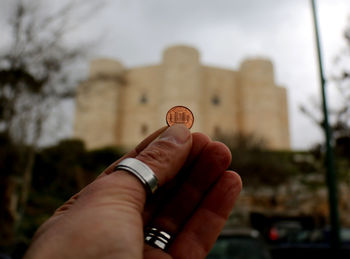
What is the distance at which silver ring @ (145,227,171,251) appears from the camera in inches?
54.0

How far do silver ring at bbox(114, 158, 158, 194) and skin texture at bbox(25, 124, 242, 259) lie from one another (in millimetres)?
19

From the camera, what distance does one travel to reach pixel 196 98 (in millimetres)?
32844

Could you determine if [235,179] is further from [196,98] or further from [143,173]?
[196,98]

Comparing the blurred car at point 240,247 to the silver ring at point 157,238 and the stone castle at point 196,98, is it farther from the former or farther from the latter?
the stone castle at point 196,98

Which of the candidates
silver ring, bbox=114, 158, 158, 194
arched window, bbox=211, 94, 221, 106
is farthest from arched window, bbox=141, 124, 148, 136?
silver ring, bbox=114, 158, 158, 194

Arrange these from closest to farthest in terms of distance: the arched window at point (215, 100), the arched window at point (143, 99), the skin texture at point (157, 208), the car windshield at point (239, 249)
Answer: the skin texture at point (157, 208)
the car windshield at point (239, 249)
the arched window at point (215, 100)
the arched window at point (143, 99)

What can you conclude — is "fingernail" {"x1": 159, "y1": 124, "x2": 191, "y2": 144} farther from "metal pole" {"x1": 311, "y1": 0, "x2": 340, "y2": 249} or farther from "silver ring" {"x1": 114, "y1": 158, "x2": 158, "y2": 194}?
"metal pole" {"x1": 311, "y1": 0, "x2": 340, "y2": 249}

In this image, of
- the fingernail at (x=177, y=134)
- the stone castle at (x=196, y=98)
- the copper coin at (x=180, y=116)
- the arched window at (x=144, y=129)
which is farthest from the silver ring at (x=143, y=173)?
the arched window at (x=144, y=129)

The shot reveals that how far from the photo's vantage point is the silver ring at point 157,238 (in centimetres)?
137

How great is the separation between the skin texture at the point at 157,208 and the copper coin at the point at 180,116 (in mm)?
53

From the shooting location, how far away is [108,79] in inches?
353

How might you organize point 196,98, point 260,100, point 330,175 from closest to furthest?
1. point 330,175
2. point 196,98
3. point 260,100

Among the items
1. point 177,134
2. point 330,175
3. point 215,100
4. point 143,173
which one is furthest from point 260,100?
point 143,173

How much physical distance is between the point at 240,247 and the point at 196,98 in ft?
95.8
